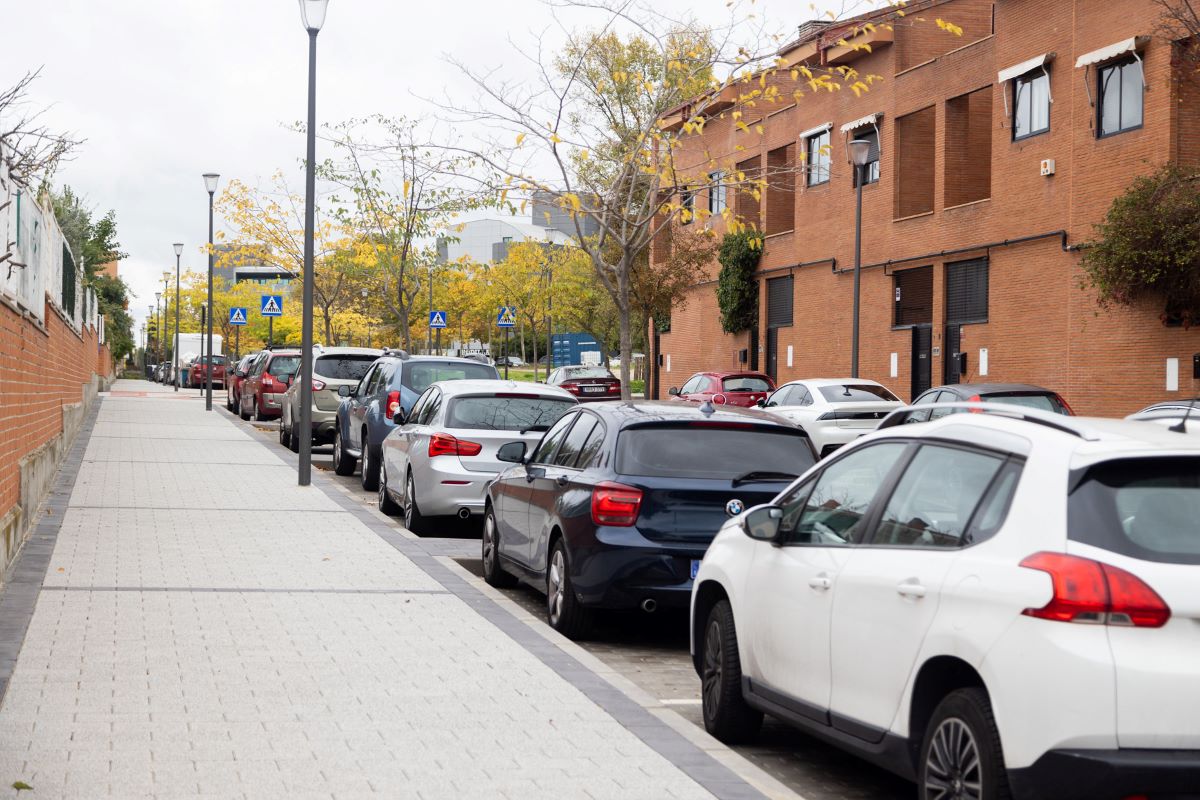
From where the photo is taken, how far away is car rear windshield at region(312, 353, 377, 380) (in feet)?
78.3

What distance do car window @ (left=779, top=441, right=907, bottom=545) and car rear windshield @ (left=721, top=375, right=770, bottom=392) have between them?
25.7 meters

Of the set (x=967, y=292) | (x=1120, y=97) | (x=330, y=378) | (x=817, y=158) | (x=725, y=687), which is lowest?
(x=725, y=687)

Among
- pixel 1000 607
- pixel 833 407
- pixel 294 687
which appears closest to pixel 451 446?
pixel 294 687

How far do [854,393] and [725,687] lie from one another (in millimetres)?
19758

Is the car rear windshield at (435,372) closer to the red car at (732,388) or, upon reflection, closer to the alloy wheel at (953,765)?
the red car at (732,388)

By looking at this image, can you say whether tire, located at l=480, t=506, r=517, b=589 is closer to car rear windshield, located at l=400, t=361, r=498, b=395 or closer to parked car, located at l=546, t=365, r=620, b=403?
car rear windshield, located at l=400, t=361, r=498, b=395

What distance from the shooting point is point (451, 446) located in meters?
13.7

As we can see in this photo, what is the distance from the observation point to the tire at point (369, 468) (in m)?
18.3

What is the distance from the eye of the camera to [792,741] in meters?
6.86

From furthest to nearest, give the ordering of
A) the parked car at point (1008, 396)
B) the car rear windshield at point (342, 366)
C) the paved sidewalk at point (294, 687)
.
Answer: the car rear windshield at point (342, 366) → the parked car at point (1008, 396) → the paved sidewalk at point (294, 687)

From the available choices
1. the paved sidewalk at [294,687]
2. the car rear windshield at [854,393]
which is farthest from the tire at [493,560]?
the car rear windshield at [854,393]

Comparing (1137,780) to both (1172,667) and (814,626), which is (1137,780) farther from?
(814,626)

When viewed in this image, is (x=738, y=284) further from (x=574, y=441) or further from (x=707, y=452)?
(x=707, y=452)

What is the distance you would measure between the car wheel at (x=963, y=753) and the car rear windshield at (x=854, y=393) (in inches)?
815
